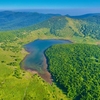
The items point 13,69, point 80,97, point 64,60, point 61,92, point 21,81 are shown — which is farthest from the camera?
point 64,60

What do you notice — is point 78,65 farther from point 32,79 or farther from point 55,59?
point 32,79

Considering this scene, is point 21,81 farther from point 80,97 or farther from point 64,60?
point 64,60

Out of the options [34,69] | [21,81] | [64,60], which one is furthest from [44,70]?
[21,81]

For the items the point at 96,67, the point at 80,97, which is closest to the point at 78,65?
the point at 96,67

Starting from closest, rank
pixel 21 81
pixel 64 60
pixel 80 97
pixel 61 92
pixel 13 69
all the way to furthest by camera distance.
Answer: pixel 80 97 → pixel 61 92 → pixel 21 81 → pixel 13 69 → pixel 64 60

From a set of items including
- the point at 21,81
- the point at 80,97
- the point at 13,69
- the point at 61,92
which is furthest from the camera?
the point at 13,69

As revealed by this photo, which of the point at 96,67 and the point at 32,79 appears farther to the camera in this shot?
the point at 96,67
